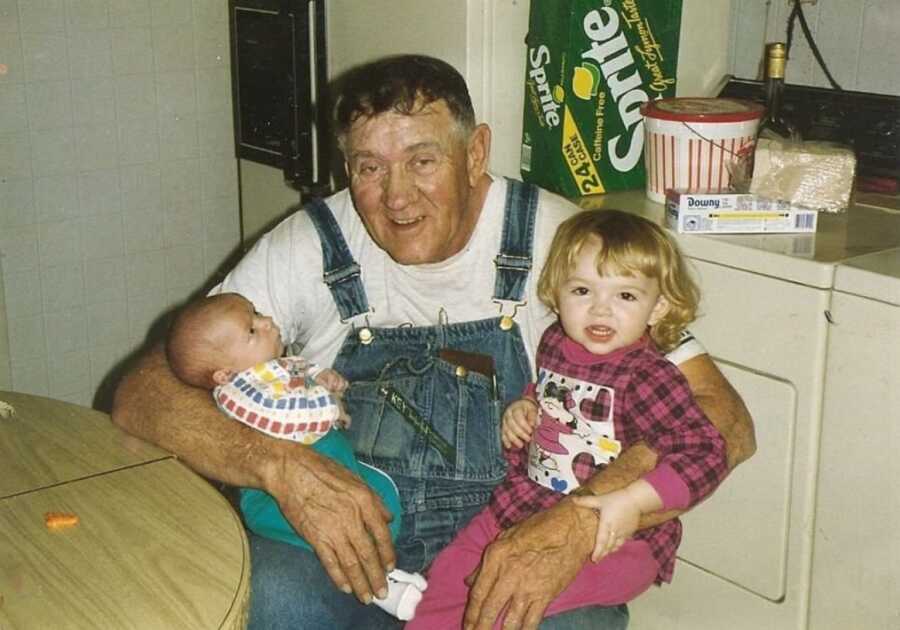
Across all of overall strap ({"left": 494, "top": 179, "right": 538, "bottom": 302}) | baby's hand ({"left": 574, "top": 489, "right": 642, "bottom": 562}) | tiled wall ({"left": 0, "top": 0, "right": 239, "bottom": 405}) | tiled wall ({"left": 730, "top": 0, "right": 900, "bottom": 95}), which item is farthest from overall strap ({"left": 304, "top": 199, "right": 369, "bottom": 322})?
tiled wall ({"left": 0, "top": 0, "right": 239, "bottom": 405})

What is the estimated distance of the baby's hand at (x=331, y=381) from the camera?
2001 millimetres

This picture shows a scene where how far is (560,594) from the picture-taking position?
1.79 meters

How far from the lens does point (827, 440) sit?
Result: 200 centimetres

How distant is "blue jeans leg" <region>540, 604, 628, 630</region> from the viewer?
1791mm

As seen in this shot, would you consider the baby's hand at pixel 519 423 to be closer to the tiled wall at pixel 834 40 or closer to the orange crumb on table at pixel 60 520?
the orange crumb on table at pixel 60 520

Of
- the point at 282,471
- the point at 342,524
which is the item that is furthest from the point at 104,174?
the point at 342,524

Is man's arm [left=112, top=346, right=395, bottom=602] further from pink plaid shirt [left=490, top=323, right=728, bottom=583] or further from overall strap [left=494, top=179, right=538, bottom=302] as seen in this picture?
overall strap [left=494, top=179, right=538, bottom=302]

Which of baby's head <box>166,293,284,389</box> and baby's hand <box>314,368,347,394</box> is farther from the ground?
baby's head <box>166,293,284,389</box>

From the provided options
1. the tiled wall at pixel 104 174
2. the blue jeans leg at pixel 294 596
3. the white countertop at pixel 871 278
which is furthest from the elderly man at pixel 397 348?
the tiled wall at pixel 104 174

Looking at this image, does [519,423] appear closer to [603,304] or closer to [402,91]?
[603,304]

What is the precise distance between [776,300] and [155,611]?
116 cm

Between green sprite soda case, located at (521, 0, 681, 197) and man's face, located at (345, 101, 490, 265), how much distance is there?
1.45ft

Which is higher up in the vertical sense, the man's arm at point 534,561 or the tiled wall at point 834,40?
the tiled wall at point 834,40

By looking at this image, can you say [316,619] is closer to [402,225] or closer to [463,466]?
[463,466]
